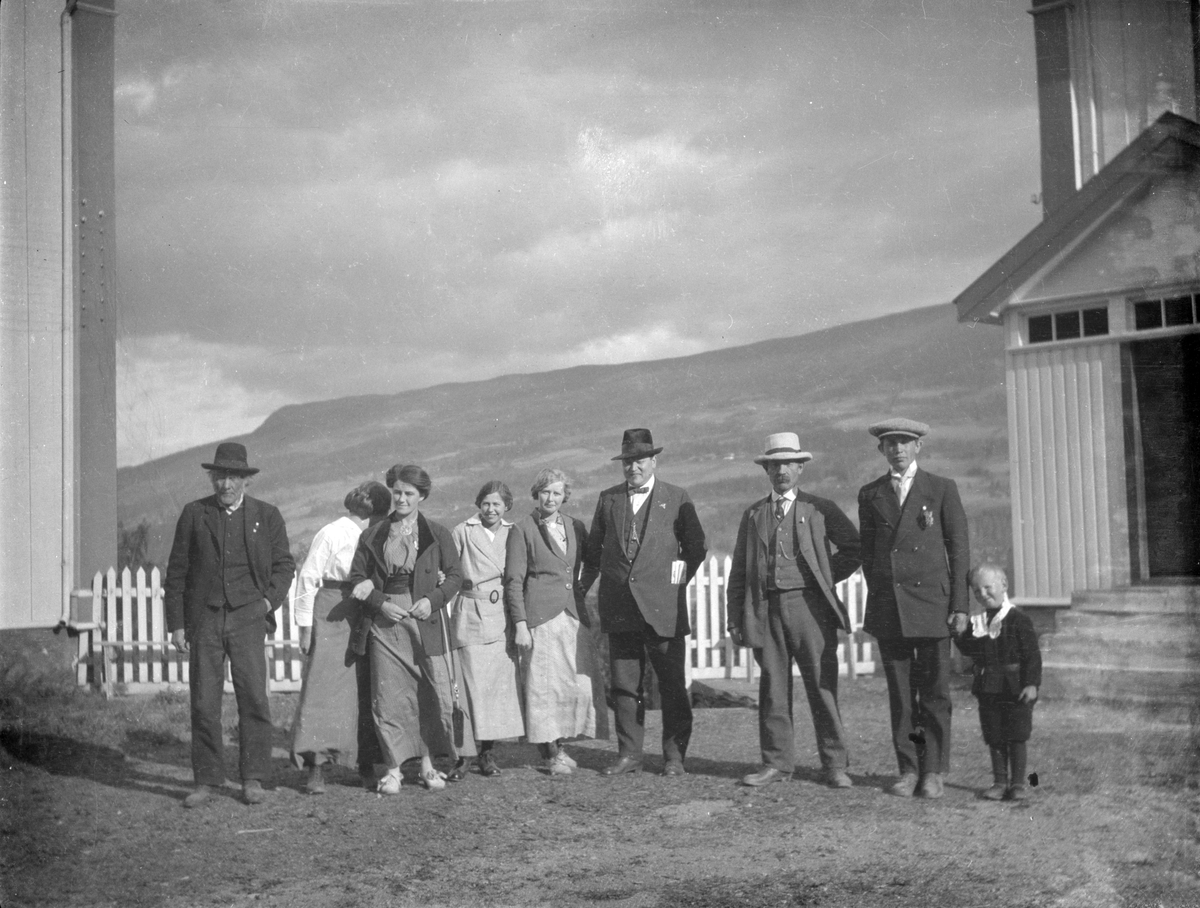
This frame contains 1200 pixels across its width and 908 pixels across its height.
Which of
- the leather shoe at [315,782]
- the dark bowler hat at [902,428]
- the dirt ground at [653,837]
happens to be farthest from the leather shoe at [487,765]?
the dark bowler hat at [902,428]

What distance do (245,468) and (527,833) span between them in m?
2.19

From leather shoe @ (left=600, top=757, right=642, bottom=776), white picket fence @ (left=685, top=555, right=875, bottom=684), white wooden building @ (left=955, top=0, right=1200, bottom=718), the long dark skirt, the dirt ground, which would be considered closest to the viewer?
the dirt ground

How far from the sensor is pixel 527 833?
14.3 ft

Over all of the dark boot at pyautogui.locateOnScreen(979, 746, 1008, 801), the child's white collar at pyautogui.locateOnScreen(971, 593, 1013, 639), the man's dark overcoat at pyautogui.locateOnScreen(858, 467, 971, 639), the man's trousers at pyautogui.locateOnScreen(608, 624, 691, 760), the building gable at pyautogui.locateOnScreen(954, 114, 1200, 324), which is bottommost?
the dark boot at pyautogui.locateOnScreen(979, 746, 1008, 801)

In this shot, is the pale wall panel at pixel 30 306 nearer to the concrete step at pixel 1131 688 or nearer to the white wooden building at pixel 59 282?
the white wooden building at pixel 59 282

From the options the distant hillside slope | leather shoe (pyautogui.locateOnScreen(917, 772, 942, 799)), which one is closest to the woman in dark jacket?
the distant hillside slope

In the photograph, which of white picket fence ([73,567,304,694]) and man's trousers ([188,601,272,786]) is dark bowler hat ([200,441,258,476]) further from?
white picket fence ([73,567,304,694])

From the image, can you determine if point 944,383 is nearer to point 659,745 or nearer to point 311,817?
point 659,745

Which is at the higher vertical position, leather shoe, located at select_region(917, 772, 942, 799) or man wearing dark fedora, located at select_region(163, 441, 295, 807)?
man wearing dark fedora, located at select_region(163, 441, 295, 807)

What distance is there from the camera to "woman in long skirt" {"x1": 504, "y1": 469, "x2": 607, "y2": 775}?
213 inches

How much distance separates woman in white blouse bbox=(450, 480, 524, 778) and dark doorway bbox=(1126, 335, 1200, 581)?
313 centimetres

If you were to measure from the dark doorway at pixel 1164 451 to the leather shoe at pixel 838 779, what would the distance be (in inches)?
66.8

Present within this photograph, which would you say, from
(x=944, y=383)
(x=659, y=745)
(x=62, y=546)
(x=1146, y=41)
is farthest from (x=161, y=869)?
(x=1146, y=41)

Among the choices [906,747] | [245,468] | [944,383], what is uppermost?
[944,383]
